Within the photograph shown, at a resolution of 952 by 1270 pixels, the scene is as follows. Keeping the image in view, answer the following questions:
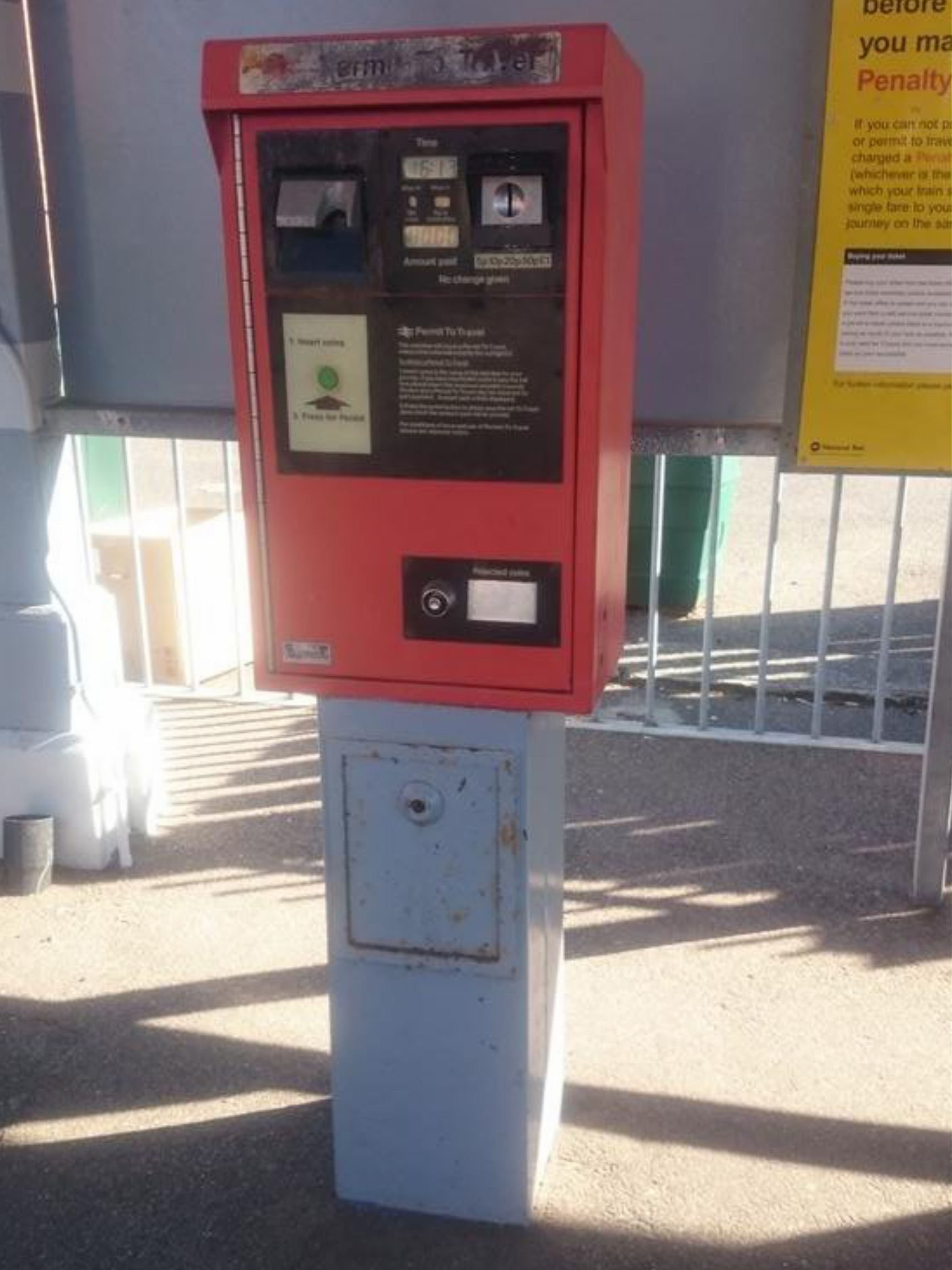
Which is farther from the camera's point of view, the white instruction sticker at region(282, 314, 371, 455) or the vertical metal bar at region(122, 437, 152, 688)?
the vertical metal bar at region(122, 437, 152, 688)

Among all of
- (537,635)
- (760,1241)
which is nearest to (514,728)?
(537,635)

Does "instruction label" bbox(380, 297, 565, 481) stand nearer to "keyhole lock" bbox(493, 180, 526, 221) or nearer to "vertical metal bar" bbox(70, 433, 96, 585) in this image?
"keyhole lock" bbox(493, 180, 526, 221)

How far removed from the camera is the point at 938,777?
3949mm

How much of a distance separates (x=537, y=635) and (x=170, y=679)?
3776 mm

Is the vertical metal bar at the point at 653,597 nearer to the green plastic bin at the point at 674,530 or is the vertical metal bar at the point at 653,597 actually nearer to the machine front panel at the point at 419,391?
the green plastic bin at the point at 674,530

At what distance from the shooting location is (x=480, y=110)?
2.13 meters

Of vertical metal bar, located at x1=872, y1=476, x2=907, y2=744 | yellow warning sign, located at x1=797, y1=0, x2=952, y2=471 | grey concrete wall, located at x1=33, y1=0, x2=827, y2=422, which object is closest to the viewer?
yellow warning sign, located at x1=797, y1=0, x2=952, y2=471

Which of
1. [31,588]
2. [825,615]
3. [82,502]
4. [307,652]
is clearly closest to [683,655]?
[825,615]

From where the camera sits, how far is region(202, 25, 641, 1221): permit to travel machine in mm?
2156

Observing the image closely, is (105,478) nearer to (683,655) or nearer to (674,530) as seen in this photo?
(674,530)

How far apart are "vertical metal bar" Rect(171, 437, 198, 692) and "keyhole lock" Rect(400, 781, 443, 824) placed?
118 inches

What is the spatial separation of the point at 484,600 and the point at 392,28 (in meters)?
1.64

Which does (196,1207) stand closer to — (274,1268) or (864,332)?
(274,1268)

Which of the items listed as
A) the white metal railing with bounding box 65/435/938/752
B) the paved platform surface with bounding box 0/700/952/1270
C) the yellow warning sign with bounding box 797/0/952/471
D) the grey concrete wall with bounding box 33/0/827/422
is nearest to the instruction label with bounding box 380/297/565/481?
the grey concrete wall with bounding box 33/0/827/422
